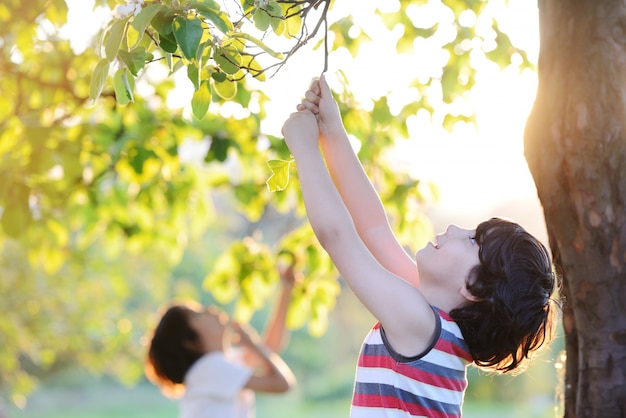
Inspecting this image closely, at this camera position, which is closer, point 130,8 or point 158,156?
point 130,8

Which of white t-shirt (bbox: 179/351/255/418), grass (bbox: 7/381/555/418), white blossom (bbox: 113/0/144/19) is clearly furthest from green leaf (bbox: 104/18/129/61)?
grass (bbox: 7/381/555/418)

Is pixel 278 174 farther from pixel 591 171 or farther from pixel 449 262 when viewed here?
pixel 591 171

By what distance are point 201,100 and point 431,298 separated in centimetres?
49

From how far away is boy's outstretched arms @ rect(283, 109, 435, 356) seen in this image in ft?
4.21

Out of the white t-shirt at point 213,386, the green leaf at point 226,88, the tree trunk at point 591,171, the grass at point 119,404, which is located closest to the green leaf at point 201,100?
the green leaf at point 226,88

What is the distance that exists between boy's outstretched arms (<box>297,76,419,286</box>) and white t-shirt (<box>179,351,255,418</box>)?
64.3 inches

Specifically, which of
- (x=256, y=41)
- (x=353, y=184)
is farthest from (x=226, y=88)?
(x=353, y=184)

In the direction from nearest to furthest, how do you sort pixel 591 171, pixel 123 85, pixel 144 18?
1. pixel 144 18
2. pixel 123 85
3. pixel 591 171

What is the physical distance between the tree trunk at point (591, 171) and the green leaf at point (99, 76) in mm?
812

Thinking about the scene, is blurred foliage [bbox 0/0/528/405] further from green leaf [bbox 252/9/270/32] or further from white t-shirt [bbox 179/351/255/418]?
green leaf [bbox 252/9/270/32]

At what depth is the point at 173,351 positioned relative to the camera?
10.4ft

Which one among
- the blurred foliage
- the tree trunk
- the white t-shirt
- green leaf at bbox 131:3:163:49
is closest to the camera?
green leaf at bbox 131:3:163:49

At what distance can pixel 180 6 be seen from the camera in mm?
1093

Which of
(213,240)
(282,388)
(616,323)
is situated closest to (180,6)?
(616,323)
